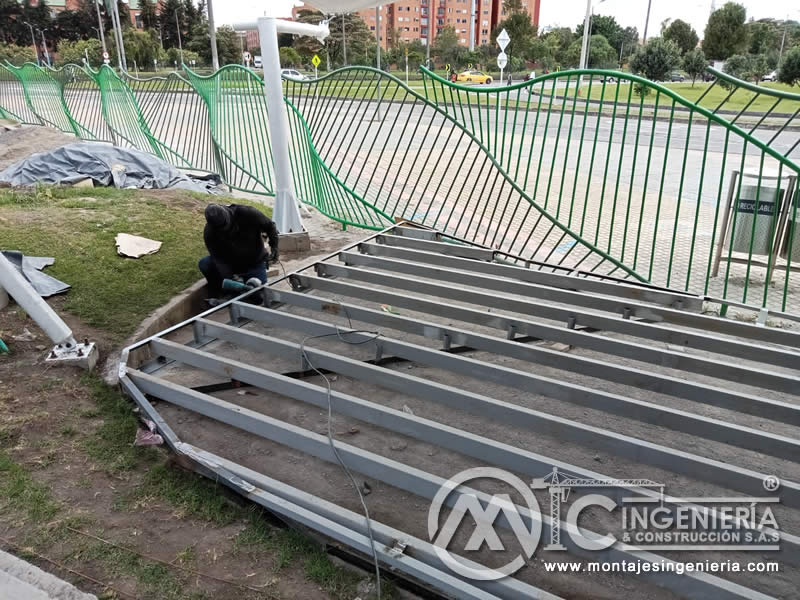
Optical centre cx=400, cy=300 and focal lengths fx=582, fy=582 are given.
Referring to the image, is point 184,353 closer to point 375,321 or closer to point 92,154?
point 375,321

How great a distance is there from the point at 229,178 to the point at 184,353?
757 cm

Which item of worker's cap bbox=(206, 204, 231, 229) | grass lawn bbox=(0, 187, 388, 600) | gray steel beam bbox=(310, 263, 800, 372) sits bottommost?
grass lawn bbox=(0, 187, 388, 600)

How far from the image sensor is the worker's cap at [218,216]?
4.72 metres

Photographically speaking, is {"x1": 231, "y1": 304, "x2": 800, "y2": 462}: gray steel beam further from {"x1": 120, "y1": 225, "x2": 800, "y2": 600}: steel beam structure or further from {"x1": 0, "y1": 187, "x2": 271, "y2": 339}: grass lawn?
{"x1": 0, "y1": 187, "x2": 271, "y2": 339}: grass lawn

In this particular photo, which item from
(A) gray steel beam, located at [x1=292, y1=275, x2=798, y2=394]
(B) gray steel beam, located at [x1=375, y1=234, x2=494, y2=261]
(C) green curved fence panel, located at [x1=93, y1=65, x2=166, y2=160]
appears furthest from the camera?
(C) green curved fence panel, located at [x1=93, y1=65, x2=166, y2=160]

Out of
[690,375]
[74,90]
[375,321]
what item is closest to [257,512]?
[375,321]

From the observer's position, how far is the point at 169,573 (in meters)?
2.58

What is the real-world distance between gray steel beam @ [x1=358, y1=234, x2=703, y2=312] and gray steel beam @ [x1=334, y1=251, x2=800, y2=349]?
0.20 meters

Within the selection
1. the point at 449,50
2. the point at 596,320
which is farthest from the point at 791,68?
the point at 449,50

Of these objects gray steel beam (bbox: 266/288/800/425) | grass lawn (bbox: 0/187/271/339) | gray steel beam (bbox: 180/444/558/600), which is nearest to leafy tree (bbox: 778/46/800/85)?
grass lawn (bbox: 0/187/271/339)

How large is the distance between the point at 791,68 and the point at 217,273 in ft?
89.3

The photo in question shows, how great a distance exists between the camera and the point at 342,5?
7355 mm

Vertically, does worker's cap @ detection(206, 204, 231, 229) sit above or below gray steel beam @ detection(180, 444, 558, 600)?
above

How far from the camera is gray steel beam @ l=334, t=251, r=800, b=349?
4.01 metres
